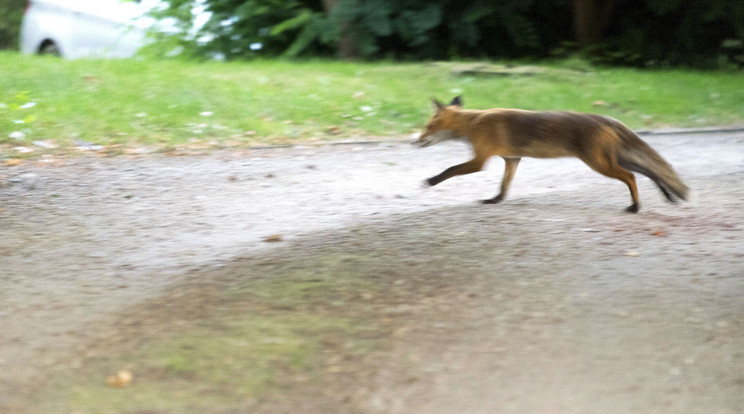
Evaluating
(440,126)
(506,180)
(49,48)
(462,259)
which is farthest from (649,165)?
(49,48)

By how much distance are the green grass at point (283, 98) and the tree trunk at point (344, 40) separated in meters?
1.13

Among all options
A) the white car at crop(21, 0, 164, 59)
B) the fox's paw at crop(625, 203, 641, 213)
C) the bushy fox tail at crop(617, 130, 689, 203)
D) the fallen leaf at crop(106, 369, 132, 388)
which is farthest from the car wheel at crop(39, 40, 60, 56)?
the fallen leaf at crop(106, 369, 132, 388)

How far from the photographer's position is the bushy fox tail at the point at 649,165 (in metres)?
6.30

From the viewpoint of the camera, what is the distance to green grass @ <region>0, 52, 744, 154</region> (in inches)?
381

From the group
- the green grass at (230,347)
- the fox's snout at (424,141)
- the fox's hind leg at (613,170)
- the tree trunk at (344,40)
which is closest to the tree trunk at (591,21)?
the tree trunk at (344,40)

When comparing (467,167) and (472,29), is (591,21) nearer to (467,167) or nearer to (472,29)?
(472,29)

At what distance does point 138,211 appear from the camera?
6602 mm

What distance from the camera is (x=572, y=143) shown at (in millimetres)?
6324

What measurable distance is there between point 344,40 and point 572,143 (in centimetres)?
920

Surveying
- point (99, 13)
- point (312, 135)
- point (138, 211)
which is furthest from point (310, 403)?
point (99, 13)

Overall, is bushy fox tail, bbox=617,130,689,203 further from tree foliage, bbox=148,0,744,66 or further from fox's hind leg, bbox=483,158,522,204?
tree foliage, bbox=148,0,744,66

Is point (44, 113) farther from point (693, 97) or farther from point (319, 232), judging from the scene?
point (693, 97)

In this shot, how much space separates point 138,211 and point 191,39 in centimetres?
987

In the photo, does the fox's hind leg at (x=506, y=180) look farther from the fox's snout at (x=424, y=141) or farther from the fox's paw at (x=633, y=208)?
the fox's paw at (x=633, y=208)
